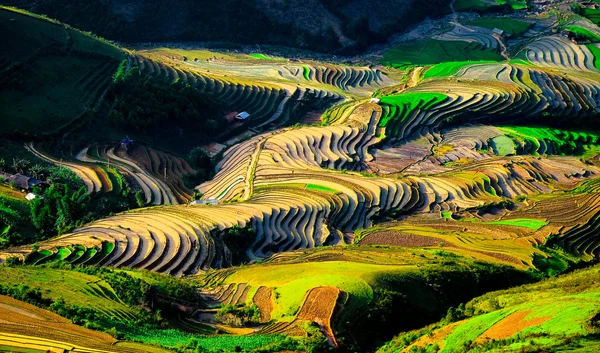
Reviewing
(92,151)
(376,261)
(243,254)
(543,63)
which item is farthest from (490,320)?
(543,63)

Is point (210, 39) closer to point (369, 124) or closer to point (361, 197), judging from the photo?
point (369, 124)

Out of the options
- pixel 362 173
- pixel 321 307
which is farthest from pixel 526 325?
pixel 362 173

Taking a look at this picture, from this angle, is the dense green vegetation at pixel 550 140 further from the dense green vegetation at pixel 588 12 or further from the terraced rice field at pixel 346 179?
the dense green vegetation at pixel 588 12

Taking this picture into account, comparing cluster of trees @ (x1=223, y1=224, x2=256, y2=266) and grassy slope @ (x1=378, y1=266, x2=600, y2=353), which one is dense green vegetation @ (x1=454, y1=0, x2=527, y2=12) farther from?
grassy slope @ (x1=378, y1=266, x2=600, y2=353)

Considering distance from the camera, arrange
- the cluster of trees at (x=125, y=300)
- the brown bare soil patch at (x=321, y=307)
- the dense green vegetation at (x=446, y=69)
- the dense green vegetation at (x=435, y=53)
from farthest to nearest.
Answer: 1. the dense green vegetation at (x=435, y=53)
2. the dense green vegetation at (x=446, y=69)
3. the brown bare soil patch at (x=321, y=307)
4. the cluster of trees at (x=125, y=300)

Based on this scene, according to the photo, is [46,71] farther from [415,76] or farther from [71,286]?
[415,76]

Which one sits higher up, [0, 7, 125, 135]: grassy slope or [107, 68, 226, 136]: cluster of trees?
[0, 7, 125, 135]: grassy slope

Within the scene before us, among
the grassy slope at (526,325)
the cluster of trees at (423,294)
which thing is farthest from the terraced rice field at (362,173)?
the grassy slope at (526,325)

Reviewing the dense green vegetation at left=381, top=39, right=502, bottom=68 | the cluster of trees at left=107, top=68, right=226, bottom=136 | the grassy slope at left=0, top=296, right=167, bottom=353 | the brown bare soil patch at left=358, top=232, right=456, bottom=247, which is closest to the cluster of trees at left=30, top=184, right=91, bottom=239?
the grassy slope at left=0, top=296, right=167, bottom=353
